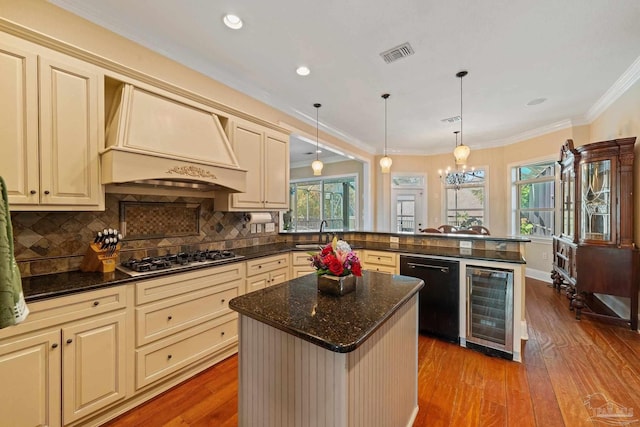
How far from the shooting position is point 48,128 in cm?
167

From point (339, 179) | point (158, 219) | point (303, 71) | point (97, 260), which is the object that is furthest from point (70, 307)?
point (339, 179)

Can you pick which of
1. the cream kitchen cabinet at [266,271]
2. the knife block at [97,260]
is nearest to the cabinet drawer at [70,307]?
the knife block at [97,260]

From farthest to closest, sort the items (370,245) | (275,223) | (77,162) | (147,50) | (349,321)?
(275,223) → (370,245) → (147,50) → (77,162) → (349,321)

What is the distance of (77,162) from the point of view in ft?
5.87

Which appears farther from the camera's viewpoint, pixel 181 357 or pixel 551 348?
pixel 551 348

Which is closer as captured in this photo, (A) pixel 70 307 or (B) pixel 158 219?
(A) pixel 70 307

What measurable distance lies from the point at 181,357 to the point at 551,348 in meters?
3.53

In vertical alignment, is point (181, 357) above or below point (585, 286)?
below

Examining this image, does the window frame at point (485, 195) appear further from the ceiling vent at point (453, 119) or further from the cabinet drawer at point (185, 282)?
Answer: the cabinet drawer at point (185, 282)

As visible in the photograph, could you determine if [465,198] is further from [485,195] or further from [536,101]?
[536,101]

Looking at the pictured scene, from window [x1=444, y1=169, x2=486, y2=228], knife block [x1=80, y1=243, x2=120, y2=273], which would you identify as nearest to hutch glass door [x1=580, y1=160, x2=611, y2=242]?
window [x1=444, y1=169, x2=486, y2=228]

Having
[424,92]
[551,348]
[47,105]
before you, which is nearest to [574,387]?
[551,348]

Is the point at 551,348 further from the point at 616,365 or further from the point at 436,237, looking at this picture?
the point at 436,237

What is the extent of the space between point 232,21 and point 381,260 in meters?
2.89
